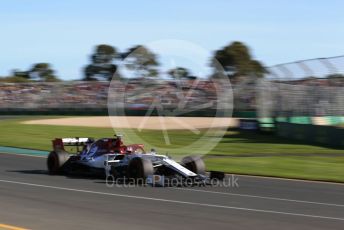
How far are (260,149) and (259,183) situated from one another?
11755mm

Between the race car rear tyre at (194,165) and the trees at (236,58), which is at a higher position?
the trees at (236,58)

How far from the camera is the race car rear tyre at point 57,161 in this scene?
1633 centimetres

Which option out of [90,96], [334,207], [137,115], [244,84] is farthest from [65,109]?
[334,207]

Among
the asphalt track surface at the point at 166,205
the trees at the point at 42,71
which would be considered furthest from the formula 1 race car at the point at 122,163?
the trees at the point at 42,71

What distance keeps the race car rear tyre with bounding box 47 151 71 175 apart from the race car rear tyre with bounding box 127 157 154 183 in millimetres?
2692

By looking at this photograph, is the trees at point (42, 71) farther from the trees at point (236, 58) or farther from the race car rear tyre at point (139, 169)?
the race car rear tyre at point (139, 169)

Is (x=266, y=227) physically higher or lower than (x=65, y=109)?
lower

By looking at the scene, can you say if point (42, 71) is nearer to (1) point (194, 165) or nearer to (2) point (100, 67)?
(2) point (100, 67)

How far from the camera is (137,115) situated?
51312 mm

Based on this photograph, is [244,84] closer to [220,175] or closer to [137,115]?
[137,115]

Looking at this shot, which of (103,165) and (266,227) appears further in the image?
(103,165)

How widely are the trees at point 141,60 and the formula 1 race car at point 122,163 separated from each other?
234 centimetres

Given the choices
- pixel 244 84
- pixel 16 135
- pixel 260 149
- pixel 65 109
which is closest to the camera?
pixel 260 149

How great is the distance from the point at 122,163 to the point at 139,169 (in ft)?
2.49
